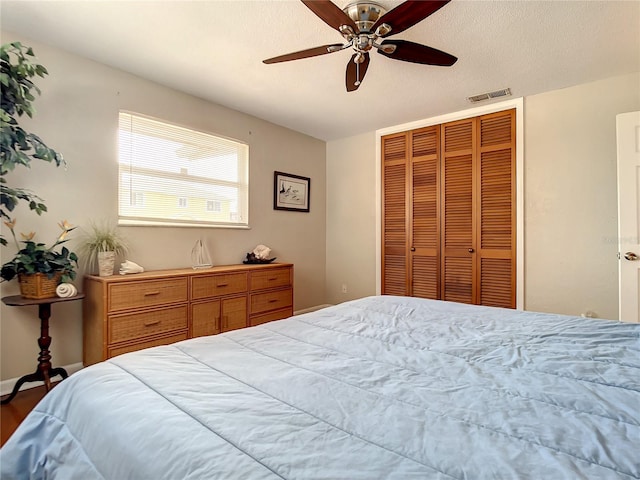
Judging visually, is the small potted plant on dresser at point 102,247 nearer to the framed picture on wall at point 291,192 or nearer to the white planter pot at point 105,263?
the white planter pot at point 105,263

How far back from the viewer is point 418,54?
208 centimetres

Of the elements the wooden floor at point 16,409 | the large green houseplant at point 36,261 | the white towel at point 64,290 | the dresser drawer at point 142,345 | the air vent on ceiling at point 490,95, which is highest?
the air vent on ceiling at point 490,95

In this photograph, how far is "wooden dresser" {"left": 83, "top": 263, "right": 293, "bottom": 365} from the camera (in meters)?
2.35

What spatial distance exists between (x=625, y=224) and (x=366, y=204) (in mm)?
2617

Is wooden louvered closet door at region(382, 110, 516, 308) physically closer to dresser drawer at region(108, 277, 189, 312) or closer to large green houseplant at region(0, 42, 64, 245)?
dresser drawer at region(108, 277, 189, 312)

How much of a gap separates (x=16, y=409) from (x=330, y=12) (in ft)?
9.90

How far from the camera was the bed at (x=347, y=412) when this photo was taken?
0.64m

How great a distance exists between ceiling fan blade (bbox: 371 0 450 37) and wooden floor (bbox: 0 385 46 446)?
300 cm

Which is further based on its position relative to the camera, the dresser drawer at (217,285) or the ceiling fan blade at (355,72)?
the dresser drawer at (217,285)

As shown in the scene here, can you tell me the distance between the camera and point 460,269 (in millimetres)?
3682

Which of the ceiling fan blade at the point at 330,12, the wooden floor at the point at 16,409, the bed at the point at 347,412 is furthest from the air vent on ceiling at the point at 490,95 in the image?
the wooden floor at the point at 16,409

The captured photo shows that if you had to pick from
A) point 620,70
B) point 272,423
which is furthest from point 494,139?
point 272,423

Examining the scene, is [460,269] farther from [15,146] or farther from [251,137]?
[15,146]

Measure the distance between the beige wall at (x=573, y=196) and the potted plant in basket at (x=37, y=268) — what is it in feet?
13.1
